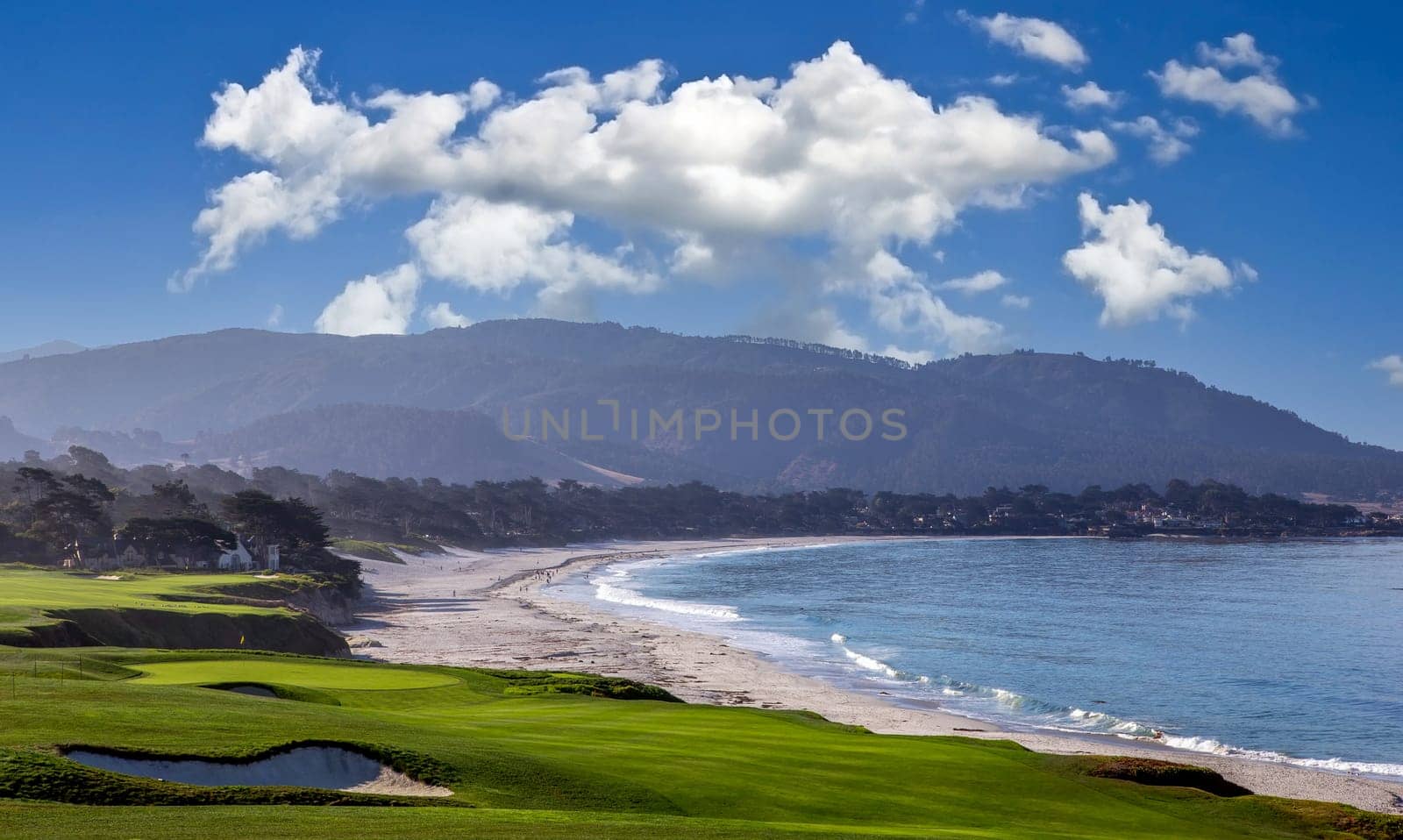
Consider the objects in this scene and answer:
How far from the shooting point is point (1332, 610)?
87562 millimetres

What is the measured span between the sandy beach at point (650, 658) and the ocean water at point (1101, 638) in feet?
7.73


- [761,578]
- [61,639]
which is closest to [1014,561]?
[761,578]

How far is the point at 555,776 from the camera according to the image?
18141 millimetres

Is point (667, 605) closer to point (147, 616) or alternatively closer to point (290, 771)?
point (147, 616)

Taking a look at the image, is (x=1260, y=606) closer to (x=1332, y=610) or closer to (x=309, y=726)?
(x=1332, y=610)

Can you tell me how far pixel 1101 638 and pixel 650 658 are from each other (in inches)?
1215

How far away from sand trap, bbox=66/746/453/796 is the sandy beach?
24.4 meters

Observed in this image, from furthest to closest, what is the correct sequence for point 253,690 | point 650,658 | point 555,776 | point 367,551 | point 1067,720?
point 367,551, point 650,658, point 1067,720, point 253,690, point 555,776

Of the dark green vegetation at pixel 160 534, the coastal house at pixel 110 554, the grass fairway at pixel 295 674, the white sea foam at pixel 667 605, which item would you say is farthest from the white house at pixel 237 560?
the grass fairway at pixel 295 674

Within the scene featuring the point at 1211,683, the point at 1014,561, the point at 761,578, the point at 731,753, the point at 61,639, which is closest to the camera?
the point at 731,753

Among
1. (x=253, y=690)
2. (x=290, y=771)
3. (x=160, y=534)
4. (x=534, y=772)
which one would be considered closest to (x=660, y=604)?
(x=160, y=534)

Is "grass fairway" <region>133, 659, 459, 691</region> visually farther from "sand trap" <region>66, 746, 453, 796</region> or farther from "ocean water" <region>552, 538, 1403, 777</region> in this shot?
"ocean water" <region>552, 538, 1403, 777</region>

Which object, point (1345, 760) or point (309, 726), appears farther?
point (1345, 760)

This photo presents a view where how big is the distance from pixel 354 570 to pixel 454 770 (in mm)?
73367
